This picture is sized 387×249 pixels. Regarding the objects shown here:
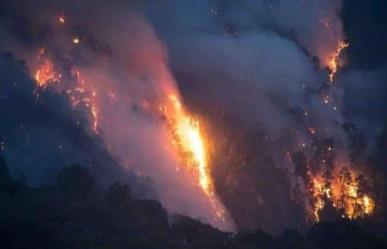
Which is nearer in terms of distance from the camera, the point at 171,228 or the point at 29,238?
the point at 29,238

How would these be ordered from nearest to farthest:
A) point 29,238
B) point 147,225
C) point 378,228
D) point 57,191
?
Result: 1. point 29,238
2. point 147,225
3. point 57,191
4. point 378,228

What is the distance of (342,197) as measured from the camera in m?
87.4

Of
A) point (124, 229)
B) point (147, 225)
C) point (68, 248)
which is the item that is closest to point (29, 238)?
point (68, 248)

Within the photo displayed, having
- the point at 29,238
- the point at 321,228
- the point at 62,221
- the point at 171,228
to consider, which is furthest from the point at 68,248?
the point at 321,228

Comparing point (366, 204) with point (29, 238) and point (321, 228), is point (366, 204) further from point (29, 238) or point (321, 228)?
point (29, 238)

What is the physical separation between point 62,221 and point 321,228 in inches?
1223

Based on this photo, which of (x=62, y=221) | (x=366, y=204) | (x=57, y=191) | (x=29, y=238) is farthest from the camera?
(x=366, y=204)

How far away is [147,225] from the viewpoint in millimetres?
59688

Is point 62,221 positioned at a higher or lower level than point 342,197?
lower

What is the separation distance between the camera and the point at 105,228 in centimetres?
5666

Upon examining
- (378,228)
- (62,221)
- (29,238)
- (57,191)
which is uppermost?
(378,228)

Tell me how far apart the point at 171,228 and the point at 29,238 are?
20746mm

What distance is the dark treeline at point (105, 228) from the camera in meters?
47.9

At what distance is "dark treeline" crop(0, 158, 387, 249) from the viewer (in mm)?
47938
